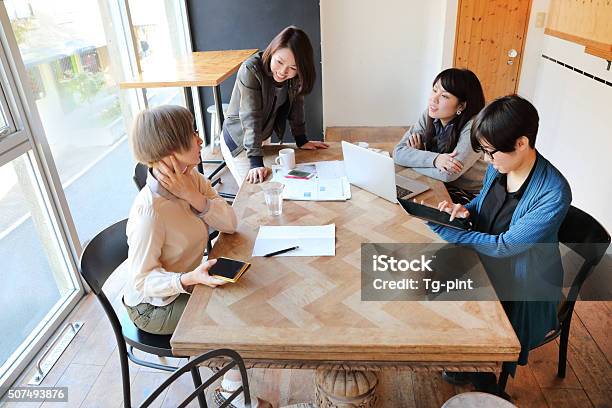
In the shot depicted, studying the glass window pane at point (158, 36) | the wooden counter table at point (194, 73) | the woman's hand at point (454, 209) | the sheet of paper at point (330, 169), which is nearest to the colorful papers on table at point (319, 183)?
the sheet of paper at point (330, 169)

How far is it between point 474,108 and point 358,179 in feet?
2.23

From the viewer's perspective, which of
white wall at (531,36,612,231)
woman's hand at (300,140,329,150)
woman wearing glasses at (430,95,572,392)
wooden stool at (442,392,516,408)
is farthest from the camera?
white wall at (531,36,612,231)

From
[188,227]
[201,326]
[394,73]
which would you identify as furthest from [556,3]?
[201,326]

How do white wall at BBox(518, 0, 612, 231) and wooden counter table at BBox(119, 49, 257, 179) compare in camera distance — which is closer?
white wall at BBox(518, 0, 612, 231)

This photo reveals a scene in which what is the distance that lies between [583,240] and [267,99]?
1.47 metres

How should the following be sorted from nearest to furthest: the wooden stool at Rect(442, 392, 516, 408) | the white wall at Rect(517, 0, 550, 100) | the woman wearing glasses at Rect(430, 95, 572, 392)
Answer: the wooden stool at Rect(442, 392, 516, 408) → the woman wearing glasses at Rect(430, 95, 572, 392) → the white wall at Rect(517, 0, 550, 100)

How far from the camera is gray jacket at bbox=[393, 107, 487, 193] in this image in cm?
188

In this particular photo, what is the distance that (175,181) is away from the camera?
53.4 inches

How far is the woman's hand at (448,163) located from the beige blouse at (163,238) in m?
0.92

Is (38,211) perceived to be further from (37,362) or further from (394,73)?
(394,73)

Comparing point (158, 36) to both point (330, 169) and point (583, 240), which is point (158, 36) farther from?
point (583, 240)

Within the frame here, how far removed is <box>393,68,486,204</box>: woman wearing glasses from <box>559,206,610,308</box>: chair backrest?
50 centimetres

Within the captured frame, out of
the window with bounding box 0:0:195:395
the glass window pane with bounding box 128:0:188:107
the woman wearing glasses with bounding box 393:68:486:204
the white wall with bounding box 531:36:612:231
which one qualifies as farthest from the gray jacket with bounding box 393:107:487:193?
the glass window pane with bounding box 128:0:188:107

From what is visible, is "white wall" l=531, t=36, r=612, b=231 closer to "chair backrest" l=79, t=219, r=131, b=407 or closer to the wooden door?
the wooden door
